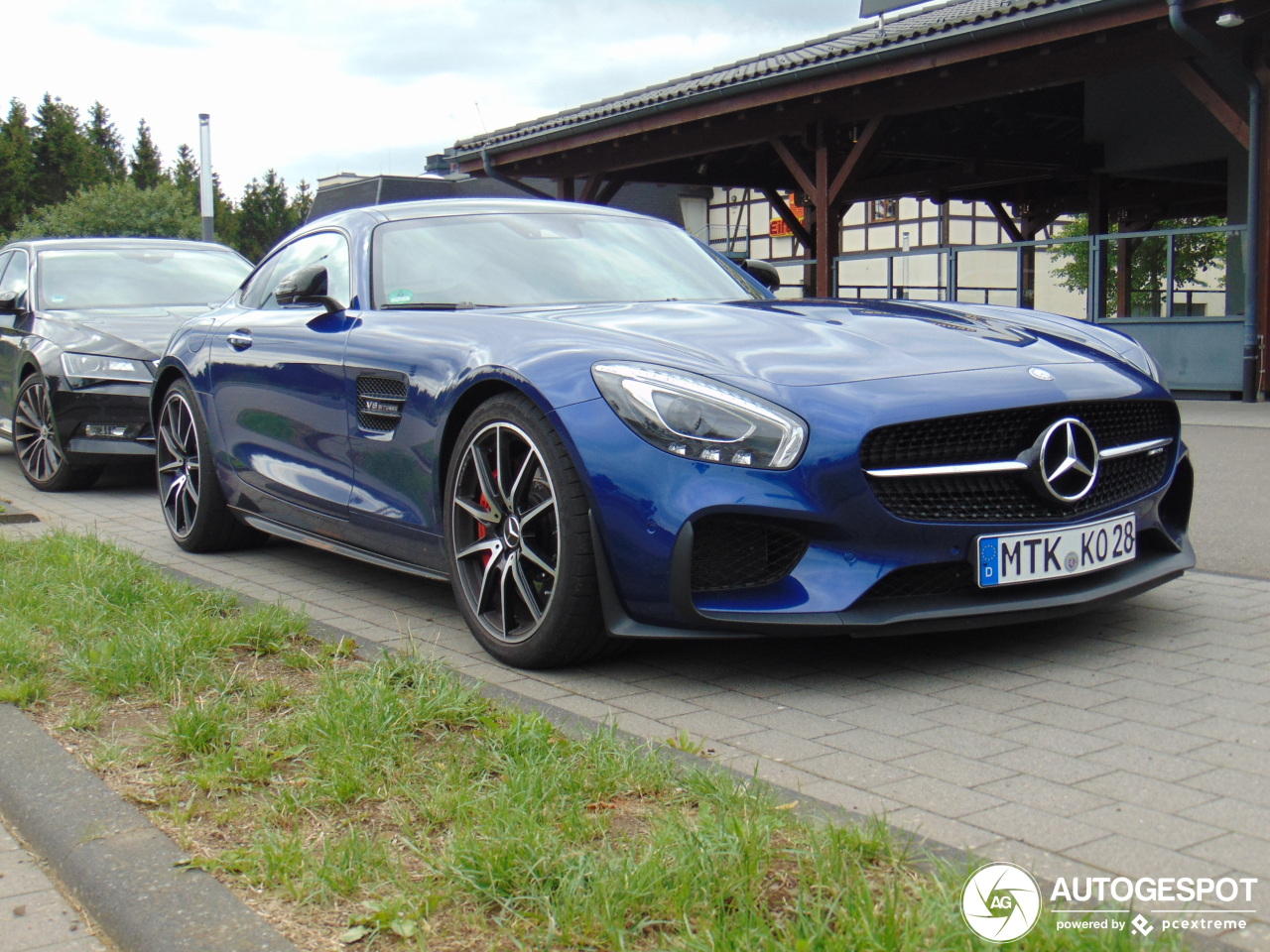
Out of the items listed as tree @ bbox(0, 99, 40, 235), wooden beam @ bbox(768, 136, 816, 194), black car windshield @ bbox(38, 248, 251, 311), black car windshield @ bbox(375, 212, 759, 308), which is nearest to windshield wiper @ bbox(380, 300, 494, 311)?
black car windshield @ bbox(375, 212, 759, 308)

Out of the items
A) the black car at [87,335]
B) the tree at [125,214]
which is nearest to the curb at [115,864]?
the black car at [87,335]

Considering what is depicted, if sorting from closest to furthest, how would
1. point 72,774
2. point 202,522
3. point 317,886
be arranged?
point 317,886 < point 72,774 < point 202,522

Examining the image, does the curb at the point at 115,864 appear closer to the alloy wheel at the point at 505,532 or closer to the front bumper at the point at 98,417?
the alloy wheel at the point at 505,532

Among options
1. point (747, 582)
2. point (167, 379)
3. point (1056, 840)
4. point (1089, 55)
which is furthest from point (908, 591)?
point (1089, 55)

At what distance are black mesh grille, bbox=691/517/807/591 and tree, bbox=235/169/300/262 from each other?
2719 inches

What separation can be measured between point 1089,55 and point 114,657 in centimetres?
1226

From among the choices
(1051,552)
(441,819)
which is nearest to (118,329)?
(1051,552)

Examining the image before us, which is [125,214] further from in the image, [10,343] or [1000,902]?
[1000,902]

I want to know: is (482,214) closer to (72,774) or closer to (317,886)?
(72,774)

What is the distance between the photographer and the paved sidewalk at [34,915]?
236cm

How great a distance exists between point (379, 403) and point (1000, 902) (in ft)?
9.32

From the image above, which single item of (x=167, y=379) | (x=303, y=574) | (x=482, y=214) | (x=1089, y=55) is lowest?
Result: (x=303, y=574)

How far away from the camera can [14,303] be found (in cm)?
926

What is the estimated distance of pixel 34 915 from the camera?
8.12 ft
